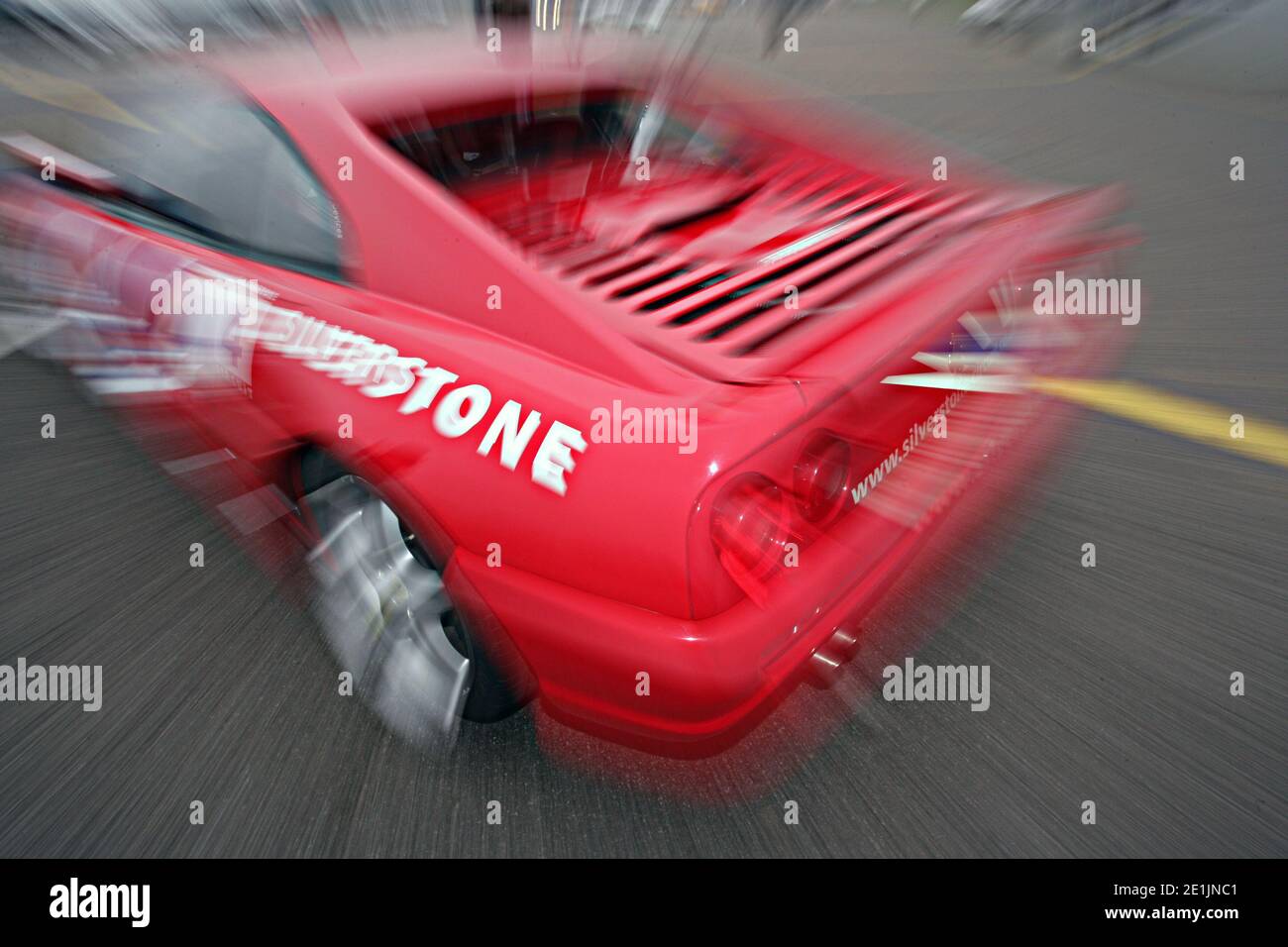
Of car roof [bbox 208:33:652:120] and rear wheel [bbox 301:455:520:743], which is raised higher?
car roof [bbox 208:33:652:120]

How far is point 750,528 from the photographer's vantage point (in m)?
1.54

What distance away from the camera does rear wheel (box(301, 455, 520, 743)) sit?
76.2 inches

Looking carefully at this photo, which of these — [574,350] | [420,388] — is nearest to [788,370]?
[574,350]

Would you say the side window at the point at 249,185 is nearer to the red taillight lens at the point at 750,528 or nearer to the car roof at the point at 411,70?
the car roof at the point at 411,70

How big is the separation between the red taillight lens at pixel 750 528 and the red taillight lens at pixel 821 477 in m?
0.06

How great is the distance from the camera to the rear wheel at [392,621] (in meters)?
1.93

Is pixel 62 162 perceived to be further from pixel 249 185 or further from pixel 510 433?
pixel 510 433

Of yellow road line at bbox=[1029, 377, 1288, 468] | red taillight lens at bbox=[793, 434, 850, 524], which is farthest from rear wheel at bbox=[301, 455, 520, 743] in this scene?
yellow road line at bbox=[1029, 377, 1288, 468]

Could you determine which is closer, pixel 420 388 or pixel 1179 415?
pixel 420 388

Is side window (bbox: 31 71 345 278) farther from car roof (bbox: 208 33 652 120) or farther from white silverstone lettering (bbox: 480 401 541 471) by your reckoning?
white silverstone lettering (bbox: 480 401 541 471)

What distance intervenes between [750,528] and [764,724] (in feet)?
2.29

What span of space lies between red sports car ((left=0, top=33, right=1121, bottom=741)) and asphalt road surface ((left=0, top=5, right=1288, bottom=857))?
0.24m

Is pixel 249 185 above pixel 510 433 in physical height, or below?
above

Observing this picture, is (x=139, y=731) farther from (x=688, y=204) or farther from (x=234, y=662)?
(x=688, y=204)
